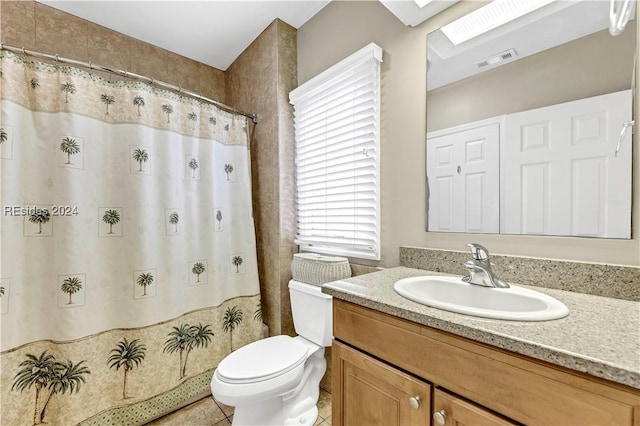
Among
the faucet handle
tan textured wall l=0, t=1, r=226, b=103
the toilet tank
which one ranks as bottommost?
the toilet tank

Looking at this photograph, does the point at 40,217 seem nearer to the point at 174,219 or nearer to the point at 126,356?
the point at 174,219

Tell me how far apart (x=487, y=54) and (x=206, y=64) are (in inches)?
89.9

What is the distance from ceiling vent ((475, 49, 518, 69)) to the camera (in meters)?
1.03

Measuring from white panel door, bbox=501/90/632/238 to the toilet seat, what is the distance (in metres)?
1.13

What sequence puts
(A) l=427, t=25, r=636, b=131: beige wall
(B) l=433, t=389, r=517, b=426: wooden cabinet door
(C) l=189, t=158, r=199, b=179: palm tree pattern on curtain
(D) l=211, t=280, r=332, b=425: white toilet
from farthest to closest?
(C) l=189, t=158, r=199, b=179: palm tree pattern on curtain
(D) l=211, t=280, r=332, b=425: white toilet
(A) l=427, t=25, r=636, b=131: beige wall
(B) l=433, t=389, r=517, b=426: wooden cabinet door

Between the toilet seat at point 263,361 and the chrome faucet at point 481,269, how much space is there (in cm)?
93

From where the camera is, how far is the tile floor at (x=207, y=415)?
1536 mm

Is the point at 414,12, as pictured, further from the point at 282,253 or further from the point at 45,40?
the point at 45,40

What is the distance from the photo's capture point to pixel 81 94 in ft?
4.52

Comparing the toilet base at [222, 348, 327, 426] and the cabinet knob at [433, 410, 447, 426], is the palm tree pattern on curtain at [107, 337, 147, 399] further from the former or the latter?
the cabinet knob at [433, 410, 447, 426]

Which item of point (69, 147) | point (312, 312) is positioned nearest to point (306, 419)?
point (312, 312)

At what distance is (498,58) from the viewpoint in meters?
1.07

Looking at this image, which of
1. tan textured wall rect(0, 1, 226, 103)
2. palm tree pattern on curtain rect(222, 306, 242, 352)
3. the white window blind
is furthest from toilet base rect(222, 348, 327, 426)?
tan textured wall rect(0, 1, 226, 103)

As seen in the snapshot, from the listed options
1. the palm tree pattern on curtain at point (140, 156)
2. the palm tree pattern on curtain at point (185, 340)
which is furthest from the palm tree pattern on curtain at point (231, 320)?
the palm tree pattern on curtain at point (140, 156)
